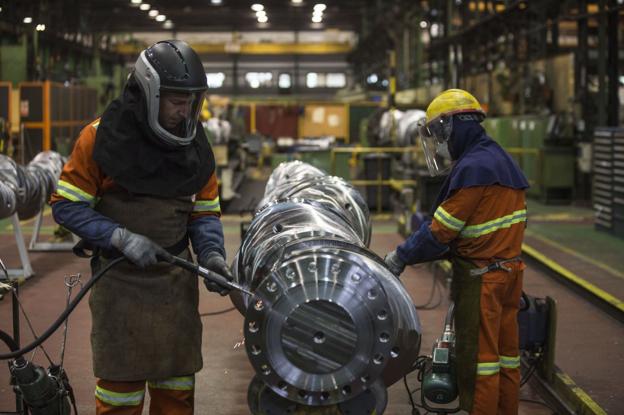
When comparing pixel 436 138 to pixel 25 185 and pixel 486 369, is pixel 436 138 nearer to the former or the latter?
pixel 486 369

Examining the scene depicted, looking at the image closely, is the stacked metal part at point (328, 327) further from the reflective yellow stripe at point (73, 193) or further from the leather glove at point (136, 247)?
the reflective yellow stripe at point (73, 193)

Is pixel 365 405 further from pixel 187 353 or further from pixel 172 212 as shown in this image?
pixel 172 212

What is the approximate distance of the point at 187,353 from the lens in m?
3.66

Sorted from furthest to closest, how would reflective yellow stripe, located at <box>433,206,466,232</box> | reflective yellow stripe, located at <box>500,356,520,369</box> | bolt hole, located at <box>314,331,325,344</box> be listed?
reflective yellow stripe, located at <box>500,356,520,369</box>
reflective yellow stripe, located at <box>433,206,466,232</box>
bolt hole, located at <box>314,331,325,344</box>

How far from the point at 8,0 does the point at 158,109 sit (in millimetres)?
19167

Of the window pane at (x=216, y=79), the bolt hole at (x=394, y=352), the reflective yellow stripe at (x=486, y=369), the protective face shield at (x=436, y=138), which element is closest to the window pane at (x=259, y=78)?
the window pane at (x=216, y=79)

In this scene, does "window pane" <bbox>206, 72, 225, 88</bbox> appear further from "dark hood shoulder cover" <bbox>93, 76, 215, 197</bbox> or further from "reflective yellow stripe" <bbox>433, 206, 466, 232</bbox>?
"dark hood shoulder cover" <bbox>93, 76, 215, 197</bbox>

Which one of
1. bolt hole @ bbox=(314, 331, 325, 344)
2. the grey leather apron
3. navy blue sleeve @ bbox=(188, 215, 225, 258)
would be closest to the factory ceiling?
navy blue sleeve @ bbox=(188, 215, 225, 258)

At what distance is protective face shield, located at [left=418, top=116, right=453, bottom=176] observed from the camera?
15.0 feet

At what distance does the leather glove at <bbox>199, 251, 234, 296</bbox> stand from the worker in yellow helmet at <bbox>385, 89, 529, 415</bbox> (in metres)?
1.05

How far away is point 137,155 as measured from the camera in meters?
3.43

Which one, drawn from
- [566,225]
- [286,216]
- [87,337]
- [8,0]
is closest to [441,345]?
[286,216]

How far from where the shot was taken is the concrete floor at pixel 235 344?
5.37 m

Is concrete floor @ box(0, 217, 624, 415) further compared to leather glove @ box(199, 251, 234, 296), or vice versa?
concrete floor @ box(0, 217, 624, 415)
